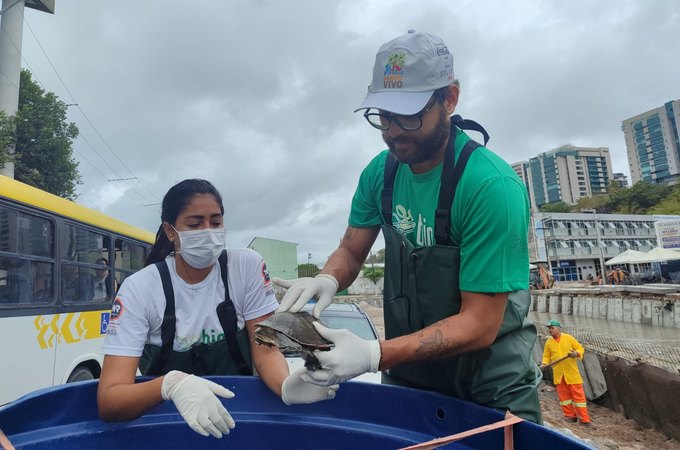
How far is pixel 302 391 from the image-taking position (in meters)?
1.53

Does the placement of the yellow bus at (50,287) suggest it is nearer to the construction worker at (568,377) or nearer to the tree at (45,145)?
the construction worker at (568,377)

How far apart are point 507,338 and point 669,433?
5.84m

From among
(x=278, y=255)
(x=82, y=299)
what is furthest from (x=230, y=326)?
(x=278, y=255)

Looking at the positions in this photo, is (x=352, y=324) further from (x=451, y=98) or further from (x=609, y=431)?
(x=609, y=431)

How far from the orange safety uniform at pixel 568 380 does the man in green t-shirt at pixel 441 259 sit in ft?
19.9

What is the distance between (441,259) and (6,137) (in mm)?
17131

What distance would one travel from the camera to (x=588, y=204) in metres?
69.7

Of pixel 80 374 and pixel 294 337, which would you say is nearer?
pixel 294 337

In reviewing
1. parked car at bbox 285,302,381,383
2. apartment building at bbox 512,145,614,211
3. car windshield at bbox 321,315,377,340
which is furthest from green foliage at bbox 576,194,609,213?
car windshield at bbox 321,315,377,340

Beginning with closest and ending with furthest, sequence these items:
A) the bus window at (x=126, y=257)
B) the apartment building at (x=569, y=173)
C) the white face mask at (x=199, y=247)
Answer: the white face mask at (x=199, y=247) → the bus window at (x=126, y=257) → the apartment building at (x=569, y=173)

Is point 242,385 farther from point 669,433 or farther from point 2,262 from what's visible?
point 669,433

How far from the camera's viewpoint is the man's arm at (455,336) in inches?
55.4

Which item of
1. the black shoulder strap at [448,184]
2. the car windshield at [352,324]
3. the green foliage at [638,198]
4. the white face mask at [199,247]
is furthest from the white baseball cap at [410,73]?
the green foliage at [638,198]

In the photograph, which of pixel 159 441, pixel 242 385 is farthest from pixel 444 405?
pixel 159 441
